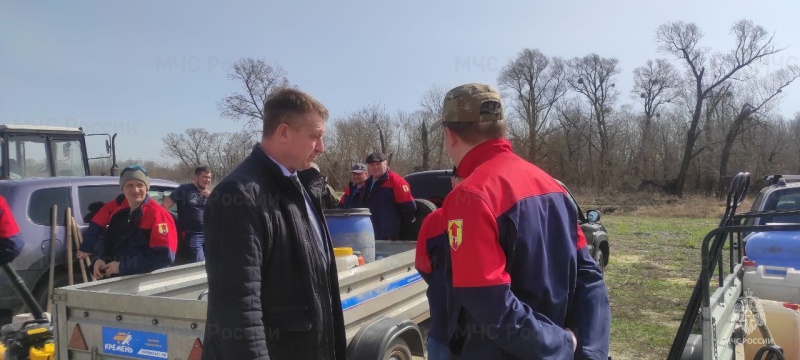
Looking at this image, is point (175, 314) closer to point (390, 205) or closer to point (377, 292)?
point (377, 292)

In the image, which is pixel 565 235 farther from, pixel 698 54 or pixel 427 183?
pixel 698 54

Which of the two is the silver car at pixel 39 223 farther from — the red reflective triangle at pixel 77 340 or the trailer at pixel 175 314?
the red reflective triangle at pixel 77 340

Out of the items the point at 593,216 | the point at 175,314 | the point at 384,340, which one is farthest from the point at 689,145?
the point at 175,314

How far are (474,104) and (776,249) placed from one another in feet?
14.7

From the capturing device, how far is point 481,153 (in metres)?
1.91

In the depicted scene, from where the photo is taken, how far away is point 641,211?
1093 inches

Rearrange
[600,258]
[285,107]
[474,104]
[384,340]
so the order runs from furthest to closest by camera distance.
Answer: [600,258], [384,340], [285,107], [474,104]

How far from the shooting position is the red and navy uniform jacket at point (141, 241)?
4.44m

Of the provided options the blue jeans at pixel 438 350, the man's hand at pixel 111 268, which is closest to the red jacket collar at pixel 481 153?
the blue jeans at pixel 438 350

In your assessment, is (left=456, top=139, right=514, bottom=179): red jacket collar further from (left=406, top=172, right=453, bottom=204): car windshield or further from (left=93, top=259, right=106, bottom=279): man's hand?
(left=406, top=172, right=453, bottom=204): car windshield

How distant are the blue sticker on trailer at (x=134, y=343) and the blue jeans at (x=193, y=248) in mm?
3424

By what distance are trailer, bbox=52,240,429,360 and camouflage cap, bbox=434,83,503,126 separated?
69.5 inches

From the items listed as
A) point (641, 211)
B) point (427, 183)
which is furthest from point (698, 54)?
point (427, 183)

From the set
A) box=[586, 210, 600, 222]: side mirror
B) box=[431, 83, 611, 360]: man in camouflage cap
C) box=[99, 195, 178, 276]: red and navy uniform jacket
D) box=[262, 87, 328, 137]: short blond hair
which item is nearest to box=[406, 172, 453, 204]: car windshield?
box=[586, 210, 600, 222]: side mirror
